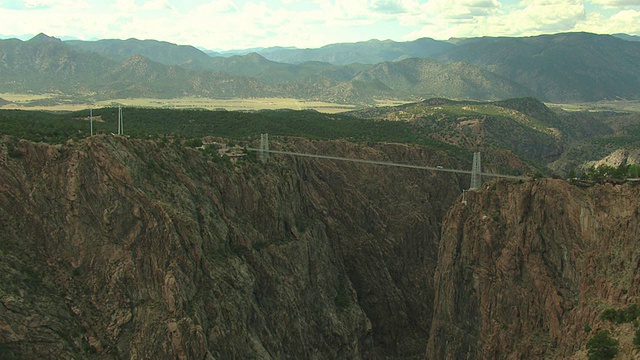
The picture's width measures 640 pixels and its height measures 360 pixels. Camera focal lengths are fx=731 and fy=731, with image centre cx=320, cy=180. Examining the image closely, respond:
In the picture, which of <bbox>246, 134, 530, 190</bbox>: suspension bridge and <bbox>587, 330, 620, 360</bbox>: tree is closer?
<bbox>587, 330, 620, 360</bbox>: tree

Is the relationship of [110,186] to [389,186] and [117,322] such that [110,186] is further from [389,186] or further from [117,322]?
[389,186]

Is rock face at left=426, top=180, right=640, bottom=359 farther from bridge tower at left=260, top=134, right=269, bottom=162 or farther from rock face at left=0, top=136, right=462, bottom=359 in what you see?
bridge tower at left=260, top=134, right=269, bottom=162

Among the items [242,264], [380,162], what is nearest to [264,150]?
[380,162]

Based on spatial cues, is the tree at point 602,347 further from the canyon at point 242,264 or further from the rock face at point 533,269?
the canyon at point 242,264

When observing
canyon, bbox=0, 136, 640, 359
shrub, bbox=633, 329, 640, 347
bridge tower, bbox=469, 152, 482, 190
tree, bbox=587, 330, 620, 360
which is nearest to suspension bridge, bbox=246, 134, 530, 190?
bridge tower, bbox=469, 152, 482, 190

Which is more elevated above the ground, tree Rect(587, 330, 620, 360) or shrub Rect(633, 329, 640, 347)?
shrub Rect(633, 329, 640, 347)

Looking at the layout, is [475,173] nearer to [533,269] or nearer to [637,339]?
[533,269]
